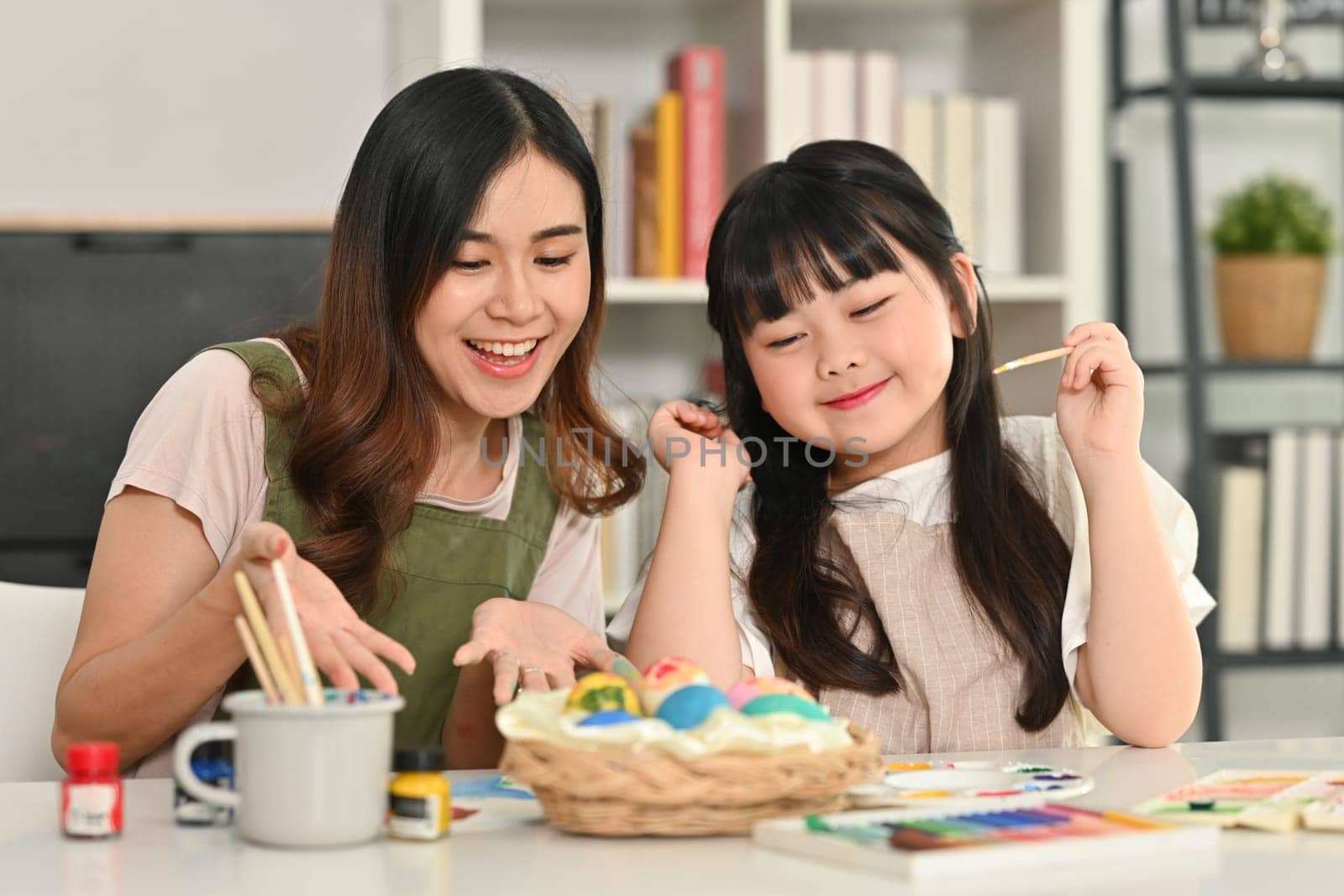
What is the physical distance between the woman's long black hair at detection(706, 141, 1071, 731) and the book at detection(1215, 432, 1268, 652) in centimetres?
113

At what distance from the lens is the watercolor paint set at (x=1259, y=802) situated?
0.83 metres

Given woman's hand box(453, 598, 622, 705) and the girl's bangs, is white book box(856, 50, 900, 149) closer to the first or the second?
the girl's bangs

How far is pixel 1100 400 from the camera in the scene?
1.29 metres

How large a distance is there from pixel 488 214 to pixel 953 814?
27.7 inches

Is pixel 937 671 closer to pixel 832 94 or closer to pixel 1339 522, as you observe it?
pixel 832 94

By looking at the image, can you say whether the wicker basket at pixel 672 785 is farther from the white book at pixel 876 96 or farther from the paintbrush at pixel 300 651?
the white book at pixel 876 96

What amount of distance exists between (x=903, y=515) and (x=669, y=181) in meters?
0.97

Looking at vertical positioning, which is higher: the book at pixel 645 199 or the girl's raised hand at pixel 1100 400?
the book at pixel 645 199

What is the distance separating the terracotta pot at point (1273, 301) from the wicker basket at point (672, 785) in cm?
186

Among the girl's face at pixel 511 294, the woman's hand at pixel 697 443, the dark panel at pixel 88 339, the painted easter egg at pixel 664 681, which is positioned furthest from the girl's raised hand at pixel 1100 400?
the dark panel at pixel 88 339

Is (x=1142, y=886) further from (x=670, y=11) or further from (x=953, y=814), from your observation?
(x=670, y=11)

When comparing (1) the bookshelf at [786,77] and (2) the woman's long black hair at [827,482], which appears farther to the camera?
(1) the bookshelf at [786,77]

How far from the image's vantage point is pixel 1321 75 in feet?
8.88

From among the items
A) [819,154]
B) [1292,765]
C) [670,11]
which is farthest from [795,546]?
[670,11]
